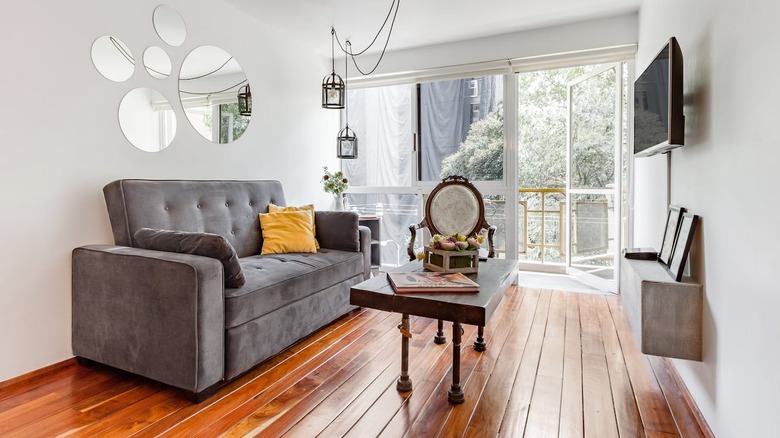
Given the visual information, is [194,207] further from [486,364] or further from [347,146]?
[486,364]

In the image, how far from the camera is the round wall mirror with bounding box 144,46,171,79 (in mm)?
2717

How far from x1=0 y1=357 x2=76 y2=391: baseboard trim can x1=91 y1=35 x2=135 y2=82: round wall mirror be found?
1625mm

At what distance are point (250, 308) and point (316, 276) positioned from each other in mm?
610

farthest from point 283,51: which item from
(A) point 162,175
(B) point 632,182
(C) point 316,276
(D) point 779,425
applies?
(D) point 779,425

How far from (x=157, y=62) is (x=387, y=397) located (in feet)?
8.32

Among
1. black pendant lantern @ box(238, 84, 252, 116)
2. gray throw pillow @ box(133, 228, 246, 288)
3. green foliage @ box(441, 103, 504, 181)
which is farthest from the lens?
green foliage @ box(441, 103, 504, 181)

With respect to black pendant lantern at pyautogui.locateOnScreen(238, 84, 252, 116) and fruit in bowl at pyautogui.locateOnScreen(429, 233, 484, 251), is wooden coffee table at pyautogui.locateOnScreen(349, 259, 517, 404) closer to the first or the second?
fruit in bowl at pyautogui.locateOnScreen(429, 233, 484, 251)

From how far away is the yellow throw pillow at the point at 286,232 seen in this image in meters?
3.12

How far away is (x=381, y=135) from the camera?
466 centimetres

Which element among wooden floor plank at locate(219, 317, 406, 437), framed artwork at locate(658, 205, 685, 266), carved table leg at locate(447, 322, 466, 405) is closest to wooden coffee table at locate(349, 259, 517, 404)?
carved table leg at locate(447, 322, 466, 405)

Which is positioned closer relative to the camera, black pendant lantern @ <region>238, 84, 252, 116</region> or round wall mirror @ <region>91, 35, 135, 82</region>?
round wall mirror @ <region>91, 35, 135, 82</region>

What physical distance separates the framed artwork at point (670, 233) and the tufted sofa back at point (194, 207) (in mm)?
2620

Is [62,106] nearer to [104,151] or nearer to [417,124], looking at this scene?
[104,151]

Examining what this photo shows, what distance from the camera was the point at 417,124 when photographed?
448 centimetres
